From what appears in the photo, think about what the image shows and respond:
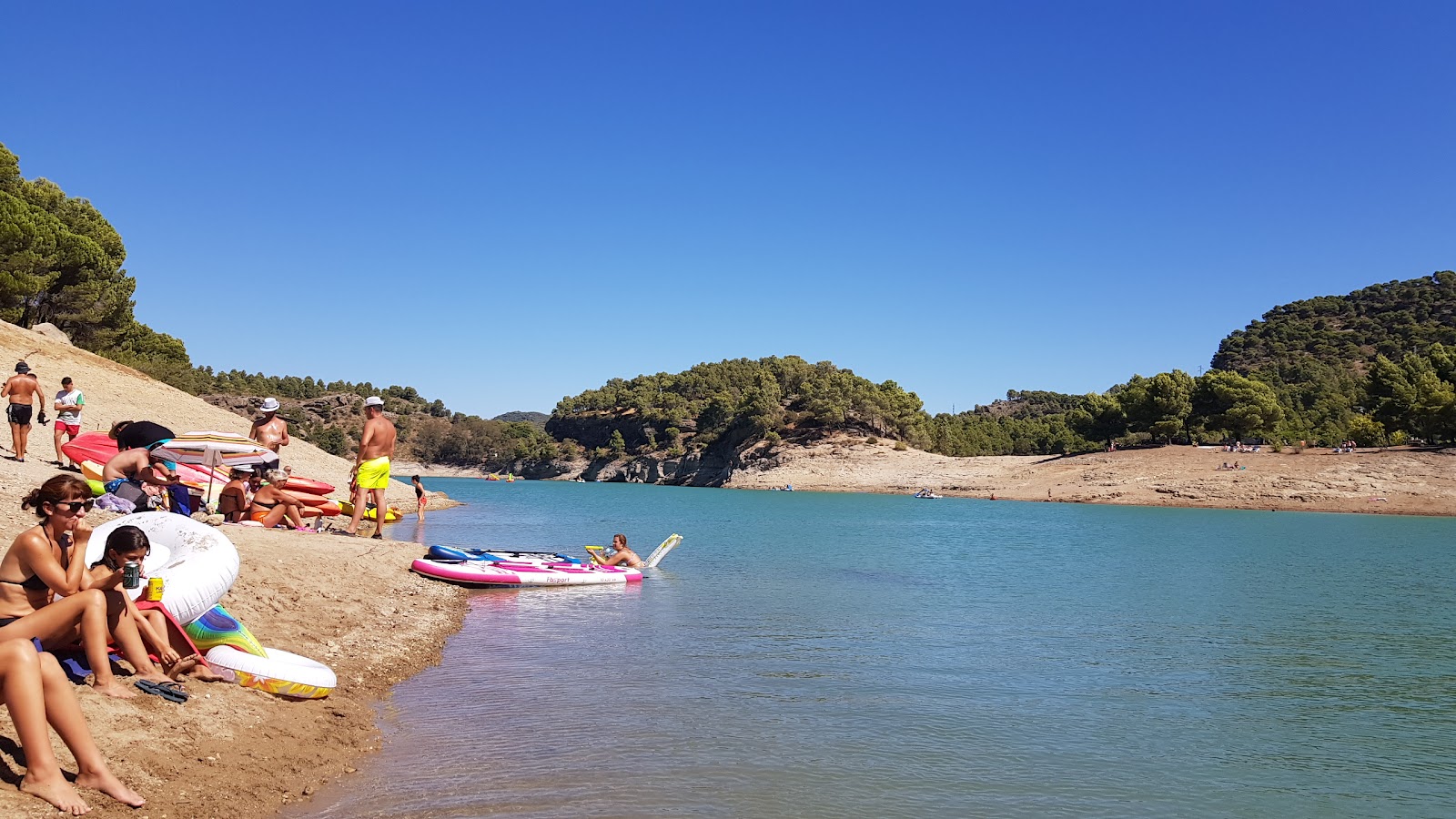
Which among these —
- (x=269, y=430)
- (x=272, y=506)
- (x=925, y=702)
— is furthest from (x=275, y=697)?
(x=269, y=430)

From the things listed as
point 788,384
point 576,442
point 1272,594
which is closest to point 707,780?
point 1272,594

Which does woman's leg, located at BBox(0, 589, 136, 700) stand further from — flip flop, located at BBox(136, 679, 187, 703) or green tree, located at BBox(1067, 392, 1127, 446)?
green tree, located at BBox(1067, 392, 1127, 446)

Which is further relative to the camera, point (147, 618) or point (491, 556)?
point (491, 556)

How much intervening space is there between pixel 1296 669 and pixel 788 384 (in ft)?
373

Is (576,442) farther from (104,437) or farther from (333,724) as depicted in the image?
(333,724)

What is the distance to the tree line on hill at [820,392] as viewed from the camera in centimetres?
→ 4422

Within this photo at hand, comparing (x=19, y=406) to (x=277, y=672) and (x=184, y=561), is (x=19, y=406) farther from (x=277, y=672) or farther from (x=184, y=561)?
(x=277, y=672)

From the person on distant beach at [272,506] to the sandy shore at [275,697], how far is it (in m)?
1.20

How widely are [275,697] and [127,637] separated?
1.40 metres

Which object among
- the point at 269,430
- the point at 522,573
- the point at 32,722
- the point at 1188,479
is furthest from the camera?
the point at 1188,479

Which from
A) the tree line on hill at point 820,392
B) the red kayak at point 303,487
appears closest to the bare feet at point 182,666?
the red kayak at point 303,487

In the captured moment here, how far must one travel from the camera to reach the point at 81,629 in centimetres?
589

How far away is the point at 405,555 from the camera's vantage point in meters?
16.5

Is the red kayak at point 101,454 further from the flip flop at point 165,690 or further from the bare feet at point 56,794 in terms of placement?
the bare feet at point 56,794
